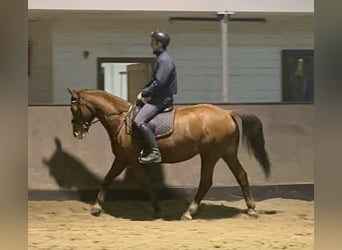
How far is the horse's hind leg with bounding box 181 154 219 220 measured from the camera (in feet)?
3.91

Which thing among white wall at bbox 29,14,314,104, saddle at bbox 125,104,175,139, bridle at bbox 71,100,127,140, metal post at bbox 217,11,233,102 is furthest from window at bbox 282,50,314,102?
bridle at bbox 71,100,127,140

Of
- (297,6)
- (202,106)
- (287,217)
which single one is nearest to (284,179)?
(287,217)

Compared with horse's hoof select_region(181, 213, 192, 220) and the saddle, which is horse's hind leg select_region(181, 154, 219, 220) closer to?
horse's hoof select_region(181, 213, 192, 220)

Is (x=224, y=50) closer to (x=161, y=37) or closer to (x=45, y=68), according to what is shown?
(x=161, y=37)

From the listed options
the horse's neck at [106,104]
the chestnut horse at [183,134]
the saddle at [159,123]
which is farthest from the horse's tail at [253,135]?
the horse's neck at [106,104]

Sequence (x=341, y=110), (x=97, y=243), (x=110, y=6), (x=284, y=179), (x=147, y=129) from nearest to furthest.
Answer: (x=341, y=110) → (x=97, y=243) → (x=110, y=6) → (x=284, y=179) → (x=147, y=129)

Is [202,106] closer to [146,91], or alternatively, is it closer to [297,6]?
[146,91]

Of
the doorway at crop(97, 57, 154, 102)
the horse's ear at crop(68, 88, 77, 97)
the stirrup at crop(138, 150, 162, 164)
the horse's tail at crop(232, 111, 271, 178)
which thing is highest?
the doorway at crop(97, 57, 154, 102)

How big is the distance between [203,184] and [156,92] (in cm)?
21

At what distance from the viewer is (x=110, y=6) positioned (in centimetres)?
107

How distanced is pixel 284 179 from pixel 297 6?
41cm

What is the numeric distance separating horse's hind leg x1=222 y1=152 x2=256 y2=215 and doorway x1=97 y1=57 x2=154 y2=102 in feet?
0.77

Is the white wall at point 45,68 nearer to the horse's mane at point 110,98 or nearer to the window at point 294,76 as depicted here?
the horse's mane at point 110,98

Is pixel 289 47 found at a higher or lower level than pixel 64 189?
higher
